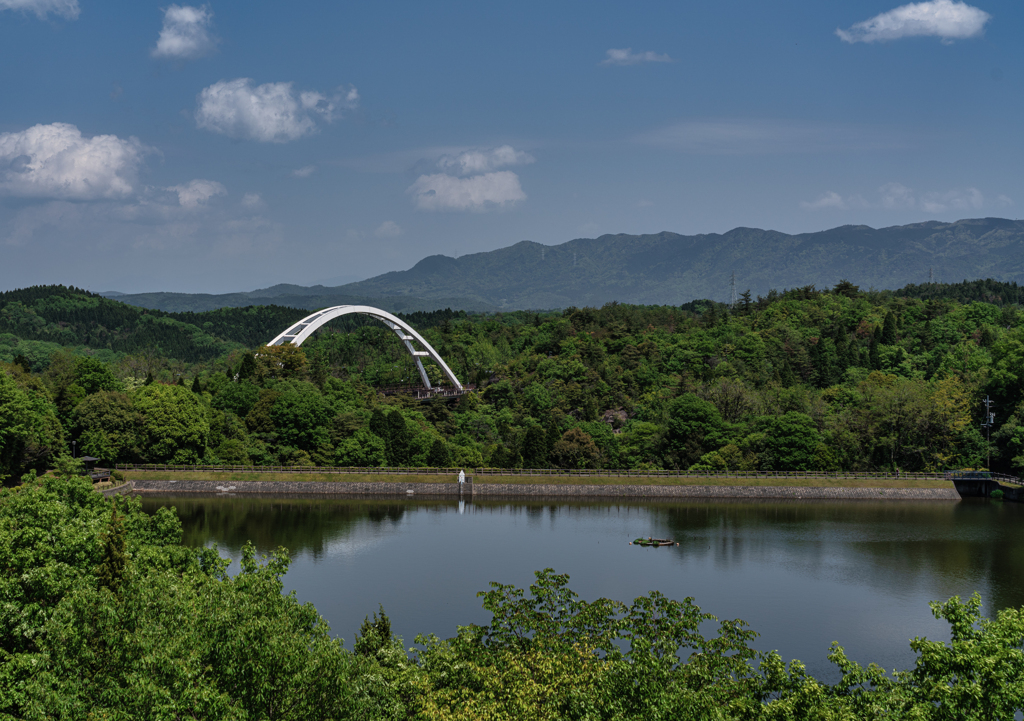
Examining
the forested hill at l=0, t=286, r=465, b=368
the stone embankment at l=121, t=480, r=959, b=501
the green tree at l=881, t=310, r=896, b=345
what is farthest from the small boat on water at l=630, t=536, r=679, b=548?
the forested hill at l=0, t=286, r=465, b=368

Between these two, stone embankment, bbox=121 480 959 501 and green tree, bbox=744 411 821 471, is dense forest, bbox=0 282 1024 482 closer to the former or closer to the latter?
green tree, bbox=744 411 821 471

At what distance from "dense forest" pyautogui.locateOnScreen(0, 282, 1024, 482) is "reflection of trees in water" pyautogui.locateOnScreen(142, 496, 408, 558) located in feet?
19.3

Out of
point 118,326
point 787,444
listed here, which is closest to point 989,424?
point 787,444

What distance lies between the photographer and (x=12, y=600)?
16672 mm

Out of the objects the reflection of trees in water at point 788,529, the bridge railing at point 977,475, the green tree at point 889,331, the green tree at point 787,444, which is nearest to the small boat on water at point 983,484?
the bridge railing at point 977,475

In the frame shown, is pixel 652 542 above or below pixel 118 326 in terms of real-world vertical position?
below

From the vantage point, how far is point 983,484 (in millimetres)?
54188

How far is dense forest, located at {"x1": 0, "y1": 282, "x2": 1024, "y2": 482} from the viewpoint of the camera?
5419 centimetres

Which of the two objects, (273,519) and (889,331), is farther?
(889,331)

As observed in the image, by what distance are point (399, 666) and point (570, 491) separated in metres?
34.5

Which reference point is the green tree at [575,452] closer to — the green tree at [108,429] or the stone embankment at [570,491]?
the stone embankment at [570,491]

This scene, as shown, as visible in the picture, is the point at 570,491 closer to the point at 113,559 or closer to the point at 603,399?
the point at 603,399

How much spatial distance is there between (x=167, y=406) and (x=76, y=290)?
11559cm

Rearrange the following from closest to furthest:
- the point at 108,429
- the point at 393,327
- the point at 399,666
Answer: the point at 399,666, the point at 108,429, the point at 393,327
